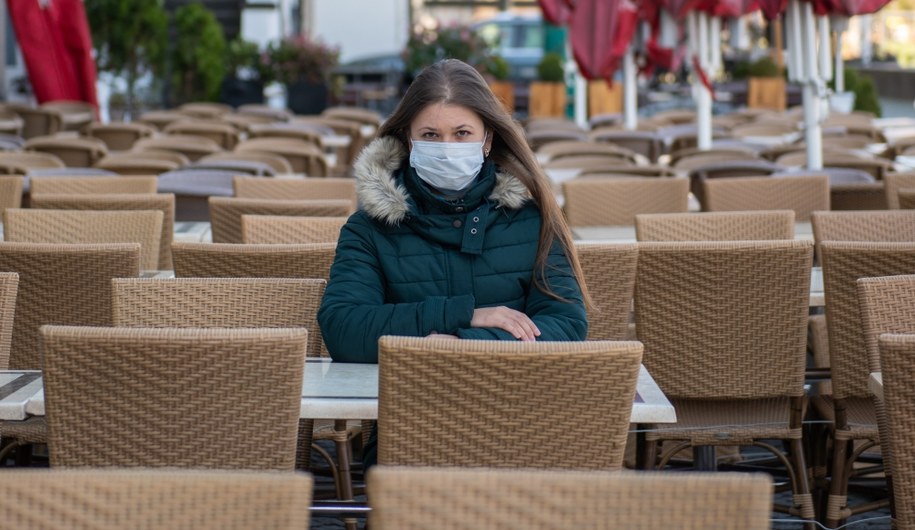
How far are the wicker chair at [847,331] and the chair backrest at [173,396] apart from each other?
1836 millimetres

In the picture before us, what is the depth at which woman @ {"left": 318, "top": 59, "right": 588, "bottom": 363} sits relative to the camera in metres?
3.39

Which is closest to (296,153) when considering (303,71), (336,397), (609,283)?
(609,283)

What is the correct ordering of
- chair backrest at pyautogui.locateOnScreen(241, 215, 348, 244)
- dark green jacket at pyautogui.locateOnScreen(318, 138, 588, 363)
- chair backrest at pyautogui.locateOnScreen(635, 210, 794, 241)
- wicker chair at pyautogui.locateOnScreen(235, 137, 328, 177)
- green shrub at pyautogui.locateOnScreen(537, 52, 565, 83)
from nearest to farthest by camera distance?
dark green jacket at pyautogui.locateOnScreen(318, 138, 588, 363), chair backrest at pyautogui.locateOnScreen(241, 215, 348, 244), chair backrest at pyautogui.locateOnScreen(635, 210, 794, 241), wicker chair at pyautogui.locateOnScreen(235, 137, 328, 177), green shrub at pyautogui.locateOnScreen(537, 52, 565, 83)

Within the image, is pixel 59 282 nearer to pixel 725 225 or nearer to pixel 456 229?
pixel 456 229

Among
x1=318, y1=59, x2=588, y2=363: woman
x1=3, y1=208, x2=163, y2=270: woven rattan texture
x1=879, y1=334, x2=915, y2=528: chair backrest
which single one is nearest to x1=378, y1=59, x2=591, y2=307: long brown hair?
x1=318, y1=59, x2=588, y2=363: woman

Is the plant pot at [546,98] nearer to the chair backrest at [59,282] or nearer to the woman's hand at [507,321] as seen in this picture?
the chair backrest at [59,282]

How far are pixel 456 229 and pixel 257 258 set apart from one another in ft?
3.07

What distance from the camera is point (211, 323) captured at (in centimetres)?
351

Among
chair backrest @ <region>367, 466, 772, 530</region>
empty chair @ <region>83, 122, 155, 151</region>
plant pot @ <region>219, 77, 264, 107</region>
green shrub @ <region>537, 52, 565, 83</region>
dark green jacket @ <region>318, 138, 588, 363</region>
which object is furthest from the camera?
green shrub @ <region>537, 52, 565, 83</region>

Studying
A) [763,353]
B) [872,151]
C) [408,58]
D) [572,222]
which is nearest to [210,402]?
[763,353]

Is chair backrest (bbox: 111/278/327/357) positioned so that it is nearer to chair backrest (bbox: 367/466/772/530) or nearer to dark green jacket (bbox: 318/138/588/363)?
dark green jacket (bbox: 318/138/588/363)

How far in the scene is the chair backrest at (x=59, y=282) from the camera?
4.12m

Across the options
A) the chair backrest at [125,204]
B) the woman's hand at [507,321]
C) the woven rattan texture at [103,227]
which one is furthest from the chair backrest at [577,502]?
the chair backrest at [125,204]

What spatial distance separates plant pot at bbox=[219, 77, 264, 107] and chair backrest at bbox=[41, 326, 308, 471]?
17.8m
